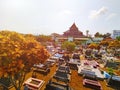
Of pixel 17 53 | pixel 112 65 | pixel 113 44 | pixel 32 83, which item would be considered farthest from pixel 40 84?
pixel 113 44

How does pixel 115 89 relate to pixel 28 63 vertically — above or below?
below

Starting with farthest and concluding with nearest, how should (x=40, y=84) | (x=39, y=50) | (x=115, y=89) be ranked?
(x=115, y=89)
(x=40, y=84)
(x=39, y=50)

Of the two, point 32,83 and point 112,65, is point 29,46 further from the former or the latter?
point 112,65

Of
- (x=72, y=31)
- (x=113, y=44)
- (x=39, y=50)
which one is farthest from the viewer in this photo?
(x=72, y=31)

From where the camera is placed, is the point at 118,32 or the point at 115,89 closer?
the point at 115,89

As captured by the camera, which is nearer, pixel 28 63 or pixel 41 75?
pixel 28 63

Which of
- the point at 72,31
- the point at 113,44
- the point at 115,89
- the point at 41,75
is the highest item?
the point at 72,31

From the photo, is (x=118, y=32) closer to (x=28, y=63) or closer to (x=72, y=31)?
(x=72, y=31)

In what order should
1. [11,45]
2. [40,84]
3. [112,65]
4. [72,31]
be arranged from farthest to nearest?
[72,31] → [112,65] → [40,84] → [11,45]

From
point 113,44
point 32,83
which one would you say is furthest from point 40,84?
point 113,44
